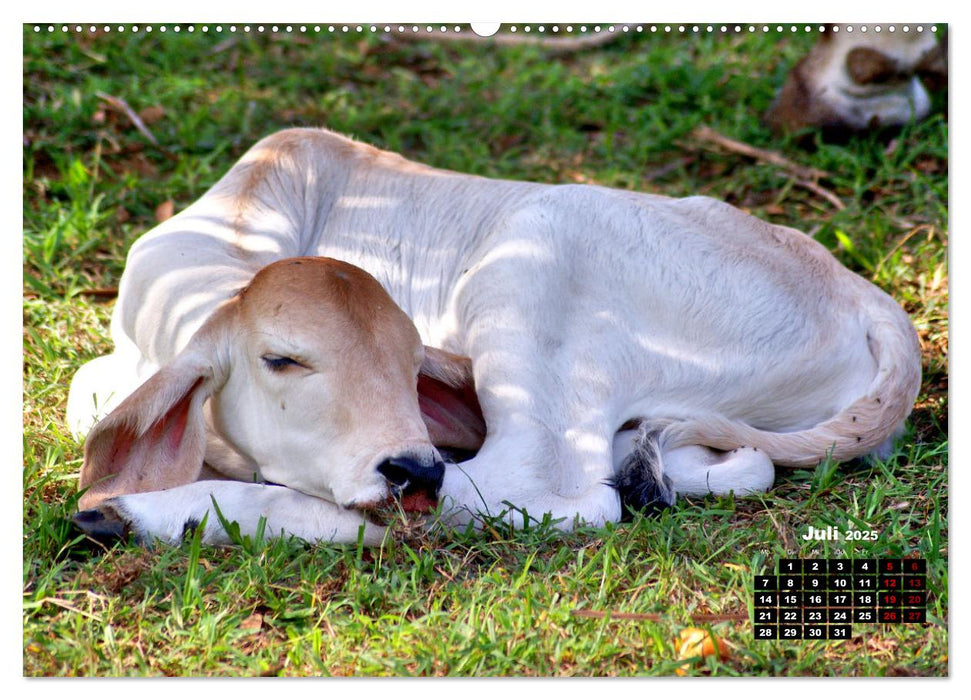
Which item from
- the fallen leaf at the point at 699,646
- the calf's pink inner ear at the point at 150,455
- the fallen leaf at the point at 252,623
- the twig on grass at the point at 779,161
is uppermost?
the twig on grass at the point at 779,161

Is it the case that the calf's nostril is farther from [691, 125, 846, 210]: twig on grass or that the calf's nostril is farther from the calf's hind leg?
[691, 125, 846, 210]: twig on grass

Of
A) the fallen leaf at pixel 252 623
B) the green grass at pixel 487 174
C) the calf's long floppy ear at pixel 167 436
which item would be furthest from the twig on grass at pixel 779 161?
the fallen leaf at pixel 252 623

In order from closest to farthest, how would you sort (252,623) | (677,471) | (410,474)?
(252,623)
(410,474)
(677,471)

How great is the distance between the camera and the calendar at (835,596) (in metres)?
3.21

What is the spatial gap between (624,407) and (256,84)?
11.0ft

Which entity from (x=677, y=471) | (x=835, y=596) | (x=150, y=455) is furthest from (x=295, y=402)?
(x=835, y=596)

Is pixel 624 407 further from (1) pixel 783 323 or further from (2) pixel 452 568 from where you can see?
(2) pixel 452 568

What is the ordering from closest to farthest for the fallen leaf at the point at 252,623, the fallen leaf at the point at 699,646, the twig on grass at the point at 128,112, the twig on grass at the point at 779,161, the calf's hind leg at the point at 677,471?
the fallen leaf at the point at 699,646
the fallen leaf at the point at 252,623
the calf's hind leg at the point at 677,471
the twig on grass at the point at 779,161
the twig on grass at the point at 128,112

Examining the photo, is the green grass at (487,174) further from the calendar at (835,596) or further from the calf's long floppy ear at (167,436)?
the calf's long floppy ear at (167,436)

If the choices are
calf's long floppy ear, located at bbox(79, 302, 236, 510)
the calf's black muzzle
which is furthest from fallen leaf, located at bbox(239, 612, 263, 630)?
calf's long floppy ear, located at bbox(79, 302, 236, 510)

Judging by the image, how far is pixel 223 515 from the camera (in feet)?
11.8

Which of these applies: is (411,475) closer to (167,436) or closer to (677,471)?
(167,436)

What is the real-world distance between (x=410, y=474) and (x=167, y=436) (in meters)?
0.84

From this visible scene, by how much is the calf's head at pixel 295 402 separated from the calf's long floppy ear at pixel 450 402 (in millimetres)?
212
